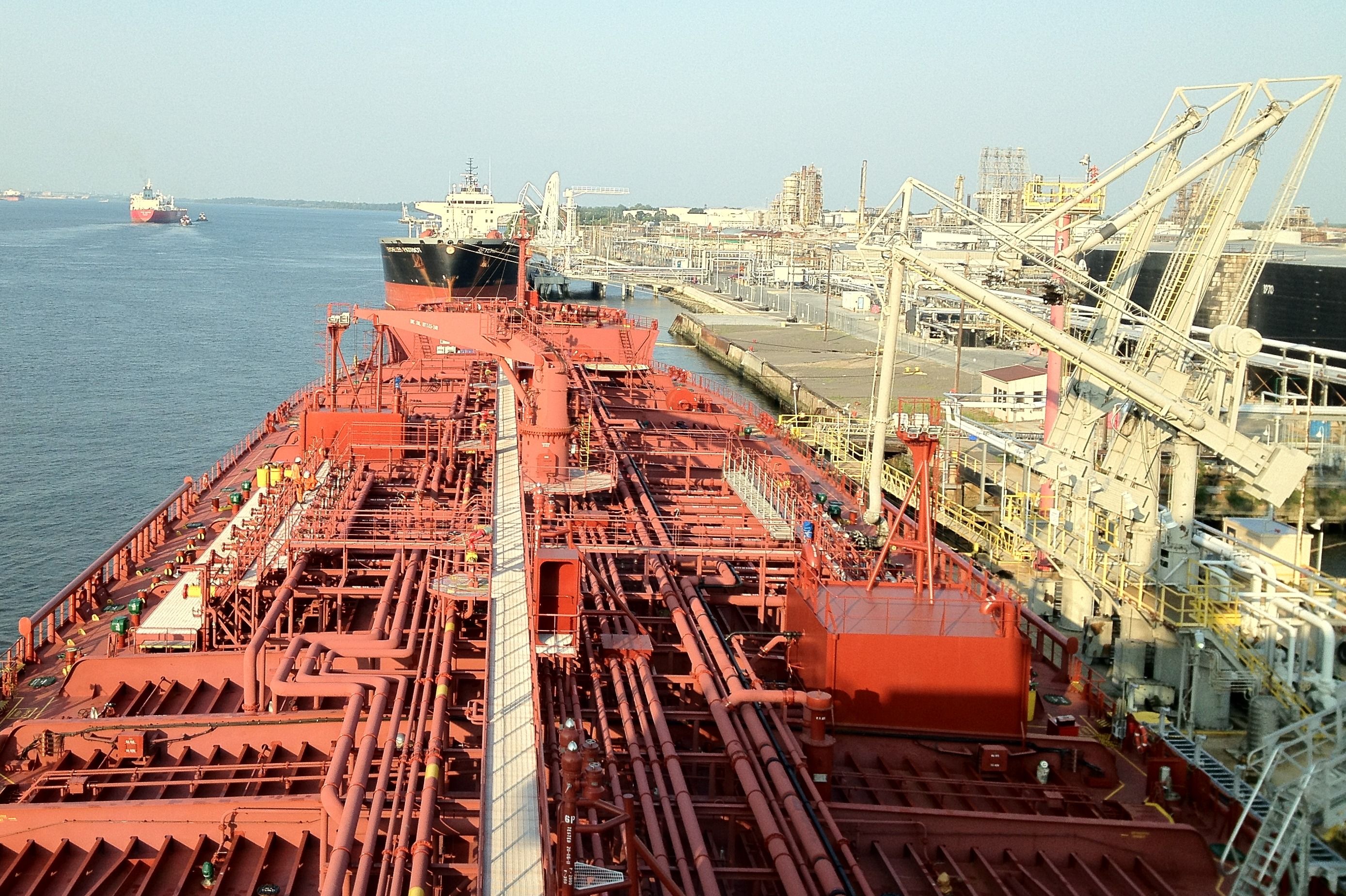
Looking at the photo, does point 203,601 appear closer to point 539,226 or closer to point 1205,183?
point 1205,183

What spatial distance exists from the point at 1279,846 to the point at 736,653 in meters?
6.04

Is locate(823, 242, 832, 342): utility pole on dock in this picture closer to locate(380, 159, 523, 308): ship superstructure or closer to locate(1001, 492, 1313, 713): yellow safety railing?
locate(380, 159, 523, 308): ship superstructure

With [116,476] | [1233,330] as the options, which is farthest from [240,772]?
[116,476]

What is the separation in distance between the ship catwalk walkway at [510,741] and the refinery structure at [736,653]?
0.04m

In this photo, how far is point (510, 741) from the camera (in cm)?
1139

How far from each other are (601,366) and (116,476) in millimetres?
13889

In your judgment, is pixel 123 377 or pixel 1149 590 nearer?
pixel 1149 590

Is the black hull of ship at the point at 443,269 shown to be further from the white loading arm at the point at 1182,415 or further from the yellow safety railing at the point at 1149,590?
the white loading arm at the point at 1182,415

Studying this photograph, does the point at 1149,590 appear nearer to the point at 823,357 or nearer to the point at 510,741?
the point at 510,741

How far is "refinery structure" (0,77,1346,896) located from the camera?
36.3 feet

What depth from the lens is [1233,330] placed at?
16625 millimetres

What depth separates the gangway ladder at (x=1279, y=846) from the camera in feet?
34.7

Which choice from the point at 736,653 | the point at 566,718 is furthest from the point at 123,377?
the point at 566,718

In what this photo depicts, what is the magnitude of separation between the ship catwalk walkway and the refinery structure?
42 mm
